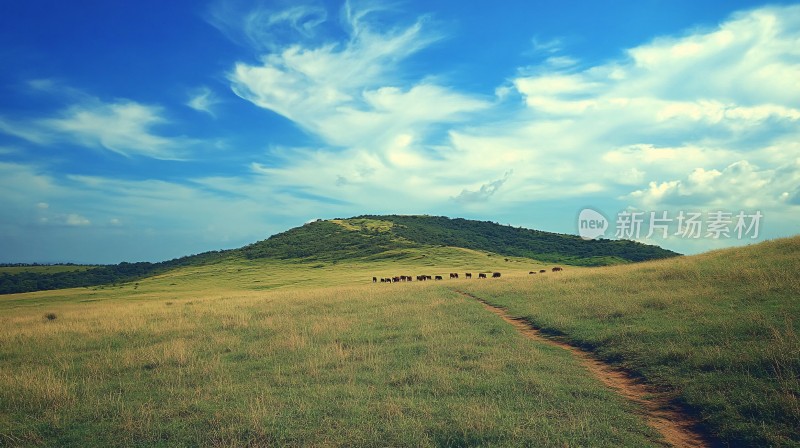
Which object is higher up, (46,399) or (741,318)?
(741,318)

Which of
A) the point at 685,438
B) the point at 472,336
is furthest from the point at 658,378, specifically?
the point at 472,336

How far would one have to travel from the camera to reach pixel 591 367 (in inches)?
532

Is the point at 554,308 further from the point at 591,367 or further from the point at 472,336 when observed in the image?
the point at 591,367

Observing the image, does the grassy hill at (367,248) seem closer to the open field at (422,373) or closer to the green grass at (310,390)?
the open field at (422,373)

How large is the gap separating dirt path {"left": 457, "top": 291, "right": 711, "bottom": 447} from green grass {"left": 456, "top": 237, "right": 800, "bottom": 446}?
39cm

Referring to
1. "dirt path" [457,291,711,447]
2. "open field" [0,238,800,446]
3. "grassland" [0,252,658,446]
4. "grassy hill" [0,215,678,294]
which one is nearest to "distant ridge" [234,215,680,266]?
"grassy hill" [0,215,678,294]

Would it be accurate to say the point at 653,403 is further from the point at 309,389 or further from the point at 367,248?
the point at 367,248

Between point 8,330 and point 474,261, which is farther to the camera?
point 474,261

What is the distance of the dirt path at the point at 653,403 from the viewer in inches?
341

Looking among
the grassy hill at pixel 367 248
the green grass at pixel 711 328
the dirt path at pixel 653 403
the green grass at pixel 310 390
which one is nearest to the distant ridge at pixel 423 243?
the grassy hill at pixel 367 248

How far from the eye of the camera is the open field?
8.90 metres

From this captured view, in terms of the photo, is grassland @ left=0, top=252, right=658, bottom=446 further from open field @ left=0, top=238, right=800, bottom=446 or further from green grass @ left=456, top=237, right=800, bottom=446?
green grass @ left=456, top=237, right=800, bottom=446

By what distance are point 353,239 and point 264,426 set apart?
13691 cm

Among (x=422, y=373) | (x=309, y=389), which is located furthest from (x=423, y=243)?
(x=309, y=389)
